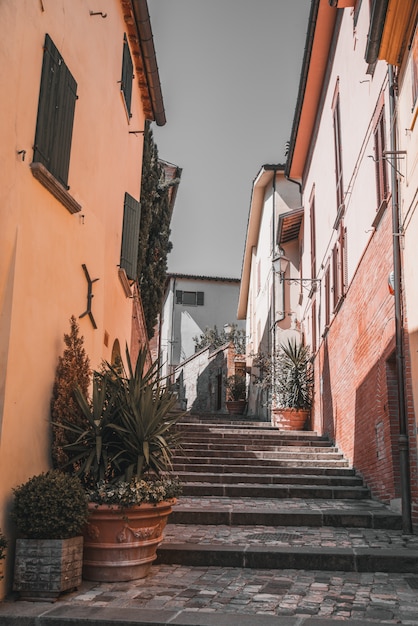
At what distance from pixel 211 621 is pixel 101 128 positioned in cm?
651

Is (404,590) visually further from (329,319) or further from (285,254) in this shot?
(285,254)

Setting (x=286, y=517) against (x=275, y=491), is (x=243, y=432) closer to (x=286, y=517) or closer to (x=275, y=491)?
(x=275, y=491)

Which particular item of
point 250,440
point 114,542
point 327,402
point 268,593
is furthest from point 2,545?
point 327,402

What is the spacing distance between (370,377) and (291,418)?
22.0ft

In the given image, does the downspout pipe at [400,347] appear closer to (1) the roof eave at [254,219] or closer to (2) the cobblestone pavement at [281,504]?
(2) the cobblestone pavement at [281,504]

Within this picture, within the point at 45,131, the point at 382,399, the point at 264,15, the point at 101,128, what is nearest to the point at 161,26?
the point at 264,15

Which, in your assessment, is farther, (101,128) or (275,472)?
(275,472)

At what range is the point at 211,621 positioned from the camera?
4703 millimetres

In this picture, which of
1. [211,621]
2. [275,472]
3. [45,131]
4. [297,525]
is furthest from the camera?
[275,472]

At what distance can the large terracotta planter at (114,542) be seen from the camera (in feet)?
19.0

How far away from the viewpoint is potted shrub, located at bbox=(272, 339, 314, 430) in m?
16.7

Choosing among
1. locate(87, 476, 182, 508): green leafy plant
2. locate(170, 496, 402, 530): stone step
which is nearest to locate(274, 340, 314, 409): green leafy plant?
locate(170, 496, 402, 530): stone step

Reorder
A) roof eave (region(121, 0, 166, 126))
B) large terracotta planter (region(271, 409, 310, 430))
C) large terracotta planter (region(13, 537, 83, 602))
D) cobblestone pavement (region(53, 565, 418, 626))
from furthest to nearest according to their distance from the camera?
large terracotta planter (region(271, 409, 310, 430)) < roof eave (region(121, 0, 166, 126)) < large terracotta planter (region(13, 537, 83, 602)) < cobblestone pavement (region(53, 565, 418, 626))

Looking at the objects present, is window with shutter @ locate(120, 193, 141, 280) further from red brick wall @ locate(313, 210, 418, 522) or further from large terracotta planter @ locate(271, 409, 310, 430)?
large terracotta planter @ locate(271, 409, 310, 430)
